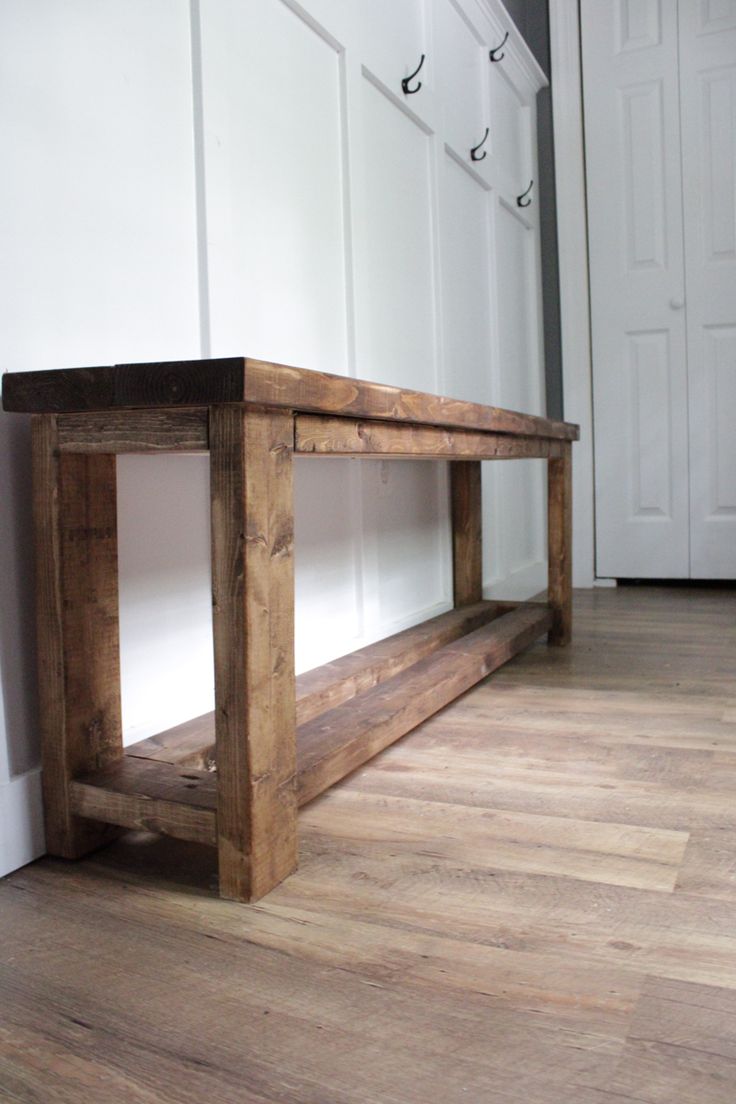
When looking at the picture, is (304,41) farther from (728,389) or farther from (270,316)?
(728,389)

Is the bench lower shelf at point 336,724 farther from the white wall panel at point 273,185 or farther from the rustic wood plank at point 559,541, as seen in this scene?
the white wall panel at point 273,185

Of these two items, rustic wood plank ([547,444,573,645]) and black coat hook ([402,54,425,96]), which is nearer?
black coat hook ([402,54,425,96])

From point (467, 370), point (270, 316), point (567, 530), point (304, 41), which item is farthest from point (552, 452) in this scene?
point (304, 41)

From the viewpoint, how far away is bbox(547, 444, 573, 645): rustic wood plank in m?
2.39

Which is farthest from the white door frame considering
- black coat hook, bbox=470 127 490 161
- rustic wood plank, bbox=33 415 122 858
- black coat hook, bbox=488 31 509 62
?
rustic wood plank, bbox=33 415 122 858

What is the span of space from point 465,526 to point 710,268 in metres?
1.46

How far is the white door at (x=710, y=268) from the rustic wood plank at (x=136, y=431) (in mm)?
2669

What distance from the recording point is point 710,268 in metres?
3.26

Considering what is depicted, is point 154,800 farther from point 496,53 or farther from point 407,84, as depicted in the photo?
point 496,53

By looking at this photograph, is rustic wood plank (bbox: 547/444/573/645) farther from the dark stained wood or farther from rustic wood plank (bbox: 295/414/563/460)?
the dark stained wood

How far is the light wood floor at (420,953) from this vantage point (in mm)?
722

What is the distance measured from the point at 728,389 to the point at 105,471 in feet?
8.66

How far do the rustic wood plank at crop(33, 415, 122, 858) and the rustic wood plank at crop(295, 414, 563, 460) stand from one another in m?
0.28

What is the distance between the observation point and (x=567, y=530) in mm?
2414
